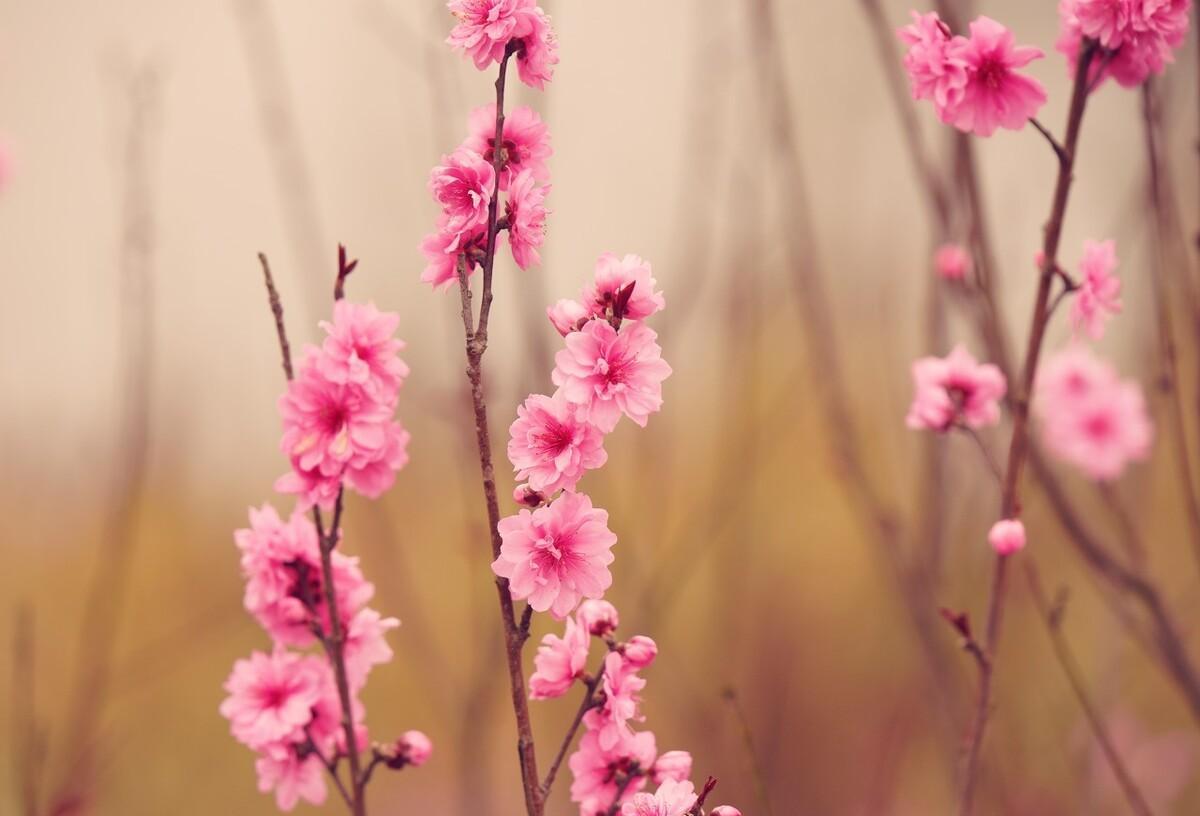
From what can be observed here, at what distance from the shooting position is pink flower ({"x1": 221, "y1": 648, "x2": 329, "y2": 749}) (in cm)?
75

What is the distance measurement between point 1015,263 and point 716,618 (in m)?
0.86

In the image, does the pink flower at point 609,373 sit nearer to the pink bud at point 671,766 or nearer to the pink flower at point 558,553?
the pink flower at point 558,553

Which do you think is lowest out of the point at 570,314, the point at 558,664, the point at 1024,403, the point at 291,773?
the point at 291,773

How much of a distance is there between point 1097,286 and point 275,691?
2.34 ft

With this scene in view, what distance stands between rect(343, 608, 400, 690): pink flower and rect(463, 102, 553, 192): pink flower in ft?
1.09

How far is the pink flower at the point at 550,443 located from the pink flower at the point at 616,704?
0.38 ft

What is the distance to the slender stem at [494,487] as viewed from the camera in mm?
598

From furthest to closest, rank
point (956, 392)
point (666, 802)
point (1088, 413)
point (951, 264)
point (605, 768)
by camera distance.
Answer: point (1088, 413)
point (951, 264)
point (956, 392)
point (605, 768)
point (666, 802)

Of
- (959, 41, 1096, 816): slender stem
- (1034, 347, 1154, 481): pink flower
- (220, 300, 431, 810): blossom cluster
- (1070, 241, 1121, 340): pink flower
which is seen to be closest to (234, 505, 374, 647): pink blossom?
(220, 300, 431, 810): blossom cluster

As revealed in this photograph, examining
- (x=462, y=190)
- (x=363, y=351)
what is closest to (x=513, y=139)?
(x=462, y=190)

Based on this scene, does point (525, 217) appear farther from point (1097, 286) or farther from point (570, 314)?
point (1097, 286)

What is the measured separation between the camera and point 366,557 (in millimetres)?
2367

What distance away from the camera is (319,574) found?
2.59 ft

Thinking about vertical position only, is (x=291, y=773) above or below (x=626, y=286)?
below
